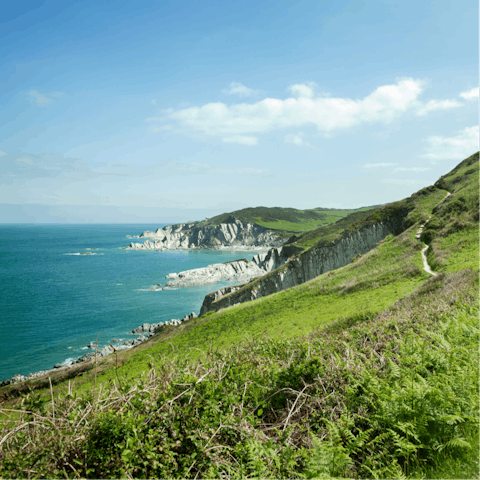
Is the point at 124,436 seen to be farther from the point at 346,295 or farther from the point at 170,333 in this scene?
the point at 170,333

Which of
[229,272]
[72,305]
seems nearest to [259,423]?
[72,305]

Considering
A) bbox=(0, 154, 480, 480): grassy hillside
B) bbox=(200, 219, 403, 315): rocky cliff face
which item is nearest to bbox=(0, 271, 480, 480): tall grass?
bbox=(0, 154, 480, 480): grassy hillside

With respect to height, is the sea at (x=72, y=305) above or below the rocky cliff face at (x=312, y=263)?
below

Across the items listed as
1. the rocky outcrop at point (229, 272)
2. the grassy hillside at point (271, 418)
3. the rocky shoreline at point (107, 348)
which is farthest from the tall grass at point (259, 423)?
the rocky outcrop at point (229, 272)

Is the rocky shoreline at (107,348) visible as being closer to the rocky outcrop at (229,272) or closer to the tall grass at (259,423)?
the rocky outcrop at (229,272)

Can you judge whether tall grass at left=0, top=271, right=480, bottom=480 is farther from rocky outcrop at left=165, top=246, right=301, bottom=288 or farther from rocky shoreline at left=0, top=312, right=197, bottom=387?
rocky outcrop at left=165, top=246, right=301, bottom=288
